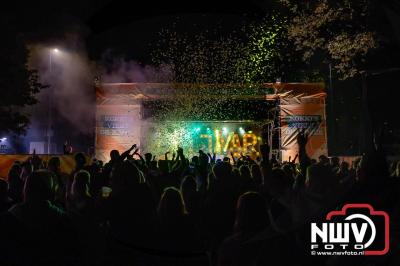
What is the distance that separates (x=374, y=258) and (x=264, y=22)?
1527 cm

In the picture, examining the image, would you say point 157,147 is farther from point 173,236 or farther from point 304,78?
point 173,236

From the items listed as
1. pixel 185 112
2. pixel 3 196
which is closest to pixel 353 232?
pixel 3 196

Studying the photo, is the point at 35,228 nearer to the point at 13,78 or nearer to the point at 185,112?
the point at 185,112

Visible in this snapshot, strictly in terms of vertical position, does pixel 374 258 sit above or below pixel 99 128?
below

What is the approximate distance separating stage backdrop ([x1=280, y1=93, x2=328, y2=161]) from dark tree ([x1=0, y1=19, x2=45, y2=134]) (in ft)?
40.0

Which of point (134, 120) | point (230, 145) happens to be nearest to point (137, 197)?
point (134, 120)

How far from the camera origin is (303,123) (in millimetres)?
18516

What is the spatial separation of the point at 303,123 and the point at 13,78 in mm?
13409

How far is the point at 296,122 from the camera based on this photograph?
18.3m

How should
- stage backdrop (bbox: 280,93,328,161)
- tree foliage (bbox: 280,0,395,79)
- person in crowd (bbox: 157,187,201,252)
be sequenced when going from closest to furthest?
person in crowd (bbox: 157,187,201,252) < tree foliage (bbox: 280,0,395,79) < stage backdrop (bbox: 280,93,328,161)

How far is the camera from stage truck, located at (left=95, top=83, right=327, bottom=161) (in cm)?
1817

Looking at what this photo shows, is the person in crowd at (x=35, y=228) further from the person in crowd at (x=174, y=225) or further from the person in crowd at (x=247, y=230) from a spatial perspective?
the person in crowd at (x=247, y=230)

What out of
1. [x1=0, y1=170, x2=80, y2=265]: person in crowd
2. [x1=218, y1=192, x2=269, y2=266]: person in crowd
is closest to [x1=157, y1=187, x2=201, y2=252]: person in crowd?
[x1=0, y1=170, x2=80, y2=265]: person in crowd

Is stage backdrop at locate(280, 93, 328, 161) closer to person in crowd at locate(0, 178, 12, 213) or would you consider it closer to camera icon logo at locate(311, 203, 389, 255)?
camera icon logo at locate(311, 203, 389, 255)
